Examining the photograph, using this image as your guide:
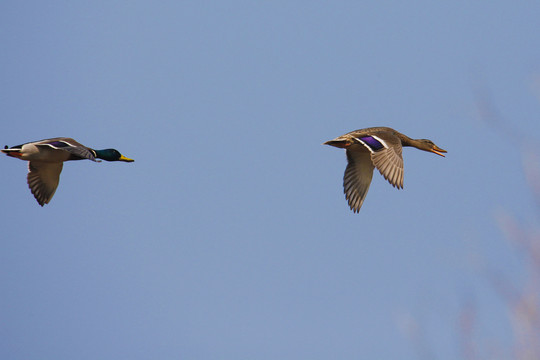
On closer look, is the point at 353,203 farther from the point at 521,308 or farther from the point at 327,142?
the point at 521,308

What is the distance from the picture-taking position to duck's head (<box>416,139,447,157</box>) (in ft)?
55.6

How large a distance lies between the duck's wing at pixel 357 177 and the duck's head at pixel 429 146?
1481mm

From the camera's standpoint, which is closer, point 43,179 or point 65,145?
point 65,145

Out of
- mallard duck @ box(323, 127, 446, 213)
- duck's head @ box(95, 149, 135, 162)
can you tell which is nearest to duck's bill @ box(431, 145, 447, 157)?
mallard duck @ box(323, 127, 446, 213)

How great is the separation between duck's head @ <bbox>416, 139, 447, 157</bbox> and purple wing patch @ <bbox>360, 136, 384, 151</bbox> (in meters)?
2.28

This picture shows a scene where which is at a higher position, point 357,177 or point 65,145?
point 65,145

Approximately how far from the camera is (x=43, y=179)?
53.8 ft

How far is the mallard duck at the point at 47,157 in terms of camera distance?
15.2 m

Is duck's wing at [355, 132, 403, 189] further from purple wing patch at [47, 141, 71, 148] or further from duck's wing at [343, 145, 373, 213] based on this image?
purple wing patch at [47, 141, 71, 148]

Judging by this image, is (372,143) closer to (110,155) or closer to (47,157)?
(110,155)

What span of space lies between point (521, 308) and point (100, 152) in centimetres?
1187

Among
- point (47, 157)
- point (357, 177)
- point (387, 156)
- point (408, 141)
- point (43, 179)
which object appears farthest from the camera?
point (408, 141)

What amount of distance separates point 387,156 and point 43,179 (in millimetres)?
6824

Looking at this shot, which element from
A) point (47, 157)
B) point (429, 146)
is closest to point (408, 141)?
point (429, 146)
